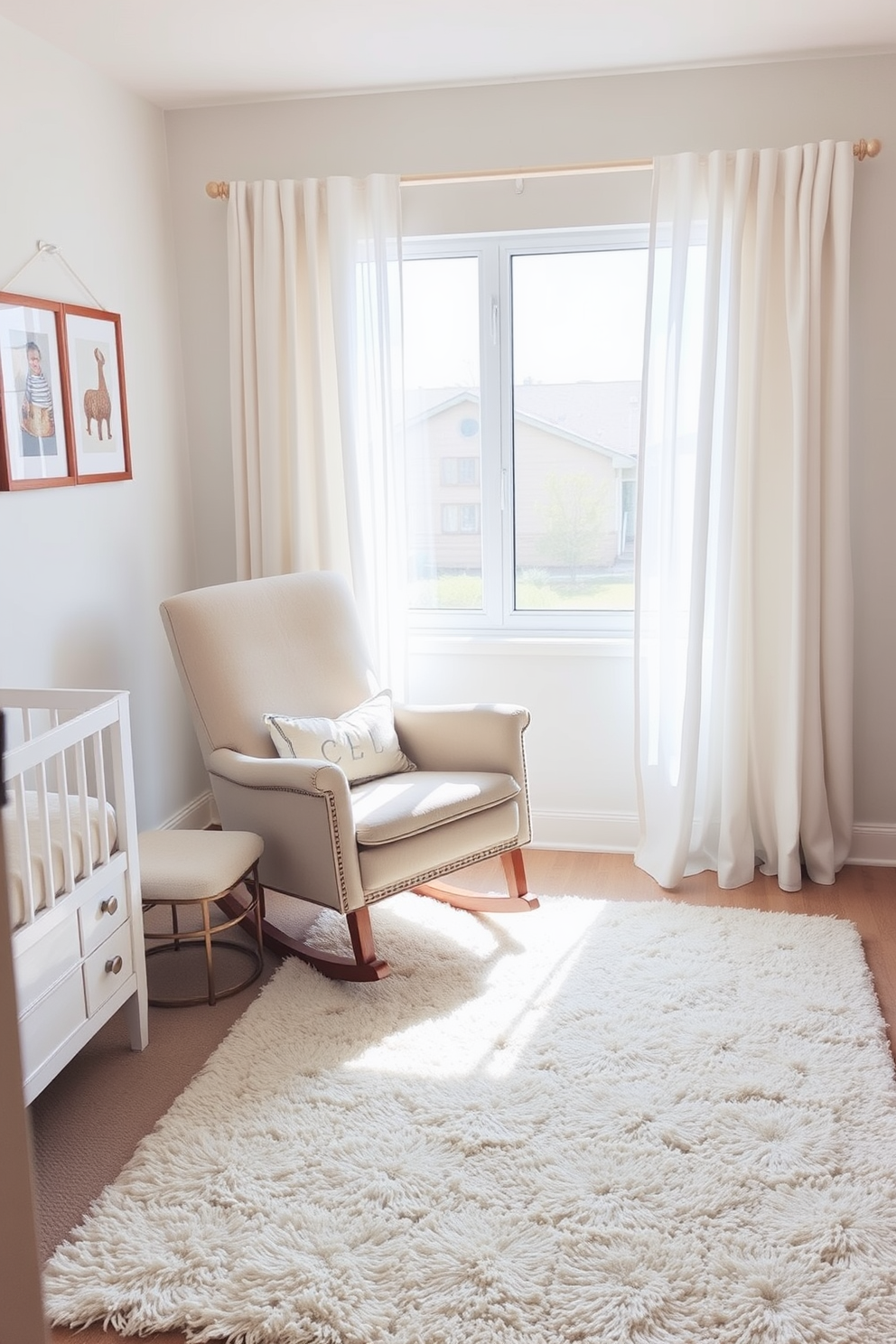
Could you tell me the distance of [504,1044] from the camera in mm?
2668

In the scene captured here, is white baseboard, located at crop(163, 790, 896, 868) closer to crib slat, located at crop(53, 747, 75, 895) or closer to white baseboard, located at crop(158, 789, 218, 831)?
white baseboard, located at crop(158, 789, 218, 831)

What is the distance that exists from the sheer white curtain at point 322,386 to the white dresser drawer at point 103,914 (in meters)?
1.46

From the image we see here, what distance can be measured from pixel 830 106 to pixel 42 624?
8.90 ft

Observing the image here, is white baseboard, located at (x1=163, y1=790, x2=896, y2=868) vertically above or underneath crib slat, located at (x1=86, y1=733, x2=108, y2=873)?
underneath

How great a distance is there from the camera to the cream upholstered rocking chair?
2.92m

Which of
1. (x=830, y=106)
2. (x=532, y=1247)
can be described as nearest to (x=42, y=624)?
(x=532, y=1247)

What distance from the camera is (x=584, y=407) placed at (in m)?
3.88

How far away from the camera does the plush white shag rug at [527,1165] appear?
73.6 inches

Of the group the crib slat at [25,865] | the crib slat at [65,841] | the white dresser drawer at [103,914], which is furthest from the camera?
the white dresser drawer at [103,914]

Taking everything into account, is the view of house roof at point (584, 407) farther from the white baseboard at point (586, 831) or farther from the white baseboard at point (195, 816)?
the white baseboard at point (195, 816)

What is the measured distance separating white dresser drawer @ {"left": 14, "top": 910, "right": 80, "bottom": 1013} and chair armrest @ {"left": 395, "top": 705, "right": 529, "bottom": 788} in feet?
4.26

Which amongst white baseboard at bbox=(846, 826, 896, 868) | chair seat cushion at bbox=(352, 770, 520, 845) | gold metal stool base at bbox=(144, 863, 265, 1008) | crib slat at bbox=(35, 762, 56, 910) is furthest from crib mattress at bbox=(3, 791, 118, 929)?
white baseboard at bbox=(846, 826, 896, 868)

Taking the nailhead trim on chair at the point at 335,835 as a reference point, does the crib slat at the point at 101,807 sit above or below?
above

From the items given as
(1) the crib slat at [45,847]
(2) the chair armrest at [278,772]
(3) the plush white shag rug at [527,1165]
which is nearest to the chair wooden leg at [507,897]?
(3) the plush white shag rug at [527,1165]
